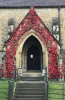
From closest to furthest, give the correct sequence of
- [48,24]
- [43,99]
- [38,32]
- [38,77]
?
1. [43,99]
2. [38,77]
3. [38,32]
4. [48,24]

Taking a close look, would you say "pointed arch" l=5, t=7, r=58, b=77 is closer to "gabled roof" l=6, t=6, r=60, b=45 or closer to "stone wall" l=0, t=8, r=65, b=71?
"gabled roof" l=6, t=6, r=60, b=45

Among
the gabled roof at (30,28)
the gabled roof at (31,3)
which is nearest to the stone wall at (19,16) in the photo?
the gabled roof at (31,3)

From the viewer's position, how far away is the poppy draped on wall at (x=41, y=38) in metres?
11.3

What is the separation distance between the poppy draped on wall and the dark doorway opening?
3414 millimetres

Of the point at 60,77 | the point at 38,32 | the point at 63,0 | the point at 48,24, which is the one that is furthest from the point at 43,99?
the point at 63,0

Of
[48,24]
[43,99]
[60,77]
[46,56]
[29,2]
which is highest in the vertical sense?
[29,2]

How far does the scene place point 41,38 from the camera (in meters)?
11.6

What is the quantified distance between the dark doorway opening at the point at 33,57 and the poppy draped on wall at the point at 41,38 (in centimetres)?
341

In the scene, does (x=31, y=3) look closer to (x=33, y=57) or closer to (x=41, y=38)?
(x=41, y=38)

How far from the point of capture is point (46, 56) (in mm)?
11391

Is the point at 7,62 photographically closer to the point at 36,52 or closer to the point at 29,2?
the point at 36,52

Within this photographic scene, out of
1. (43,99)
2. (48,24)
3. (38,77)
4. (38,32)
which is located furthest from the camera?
(48,24)

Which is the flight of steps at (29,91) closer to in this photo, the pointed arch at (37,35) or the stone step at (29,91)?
the stone step at (29,91)

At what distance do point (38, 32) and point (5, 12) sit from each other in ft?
17.7
